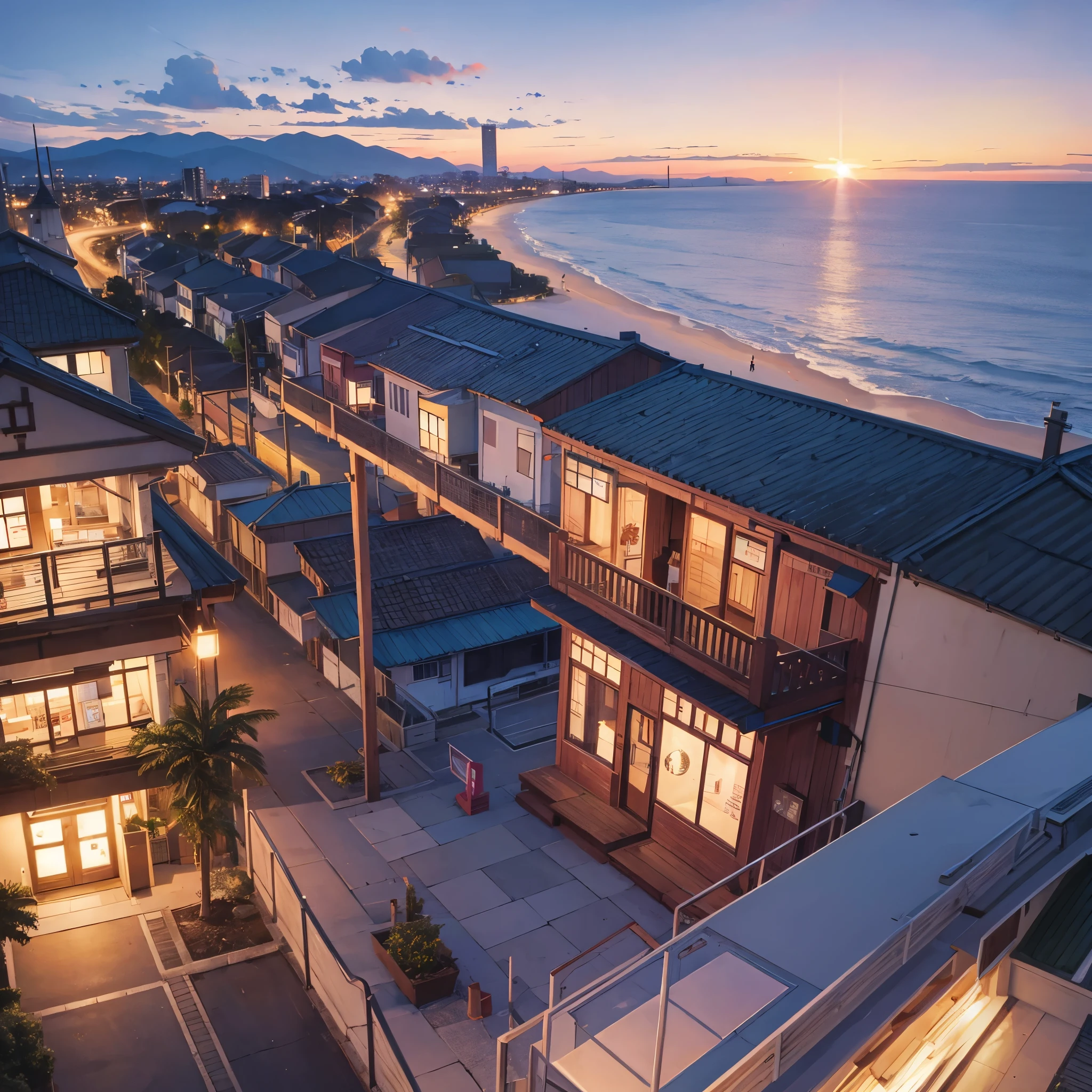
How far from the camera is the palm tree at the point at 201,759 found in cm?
1695

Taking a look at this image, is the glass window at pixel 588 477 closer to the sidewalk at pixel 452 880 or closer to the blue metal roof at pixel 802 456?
the blue metal roof at pixel 802 456

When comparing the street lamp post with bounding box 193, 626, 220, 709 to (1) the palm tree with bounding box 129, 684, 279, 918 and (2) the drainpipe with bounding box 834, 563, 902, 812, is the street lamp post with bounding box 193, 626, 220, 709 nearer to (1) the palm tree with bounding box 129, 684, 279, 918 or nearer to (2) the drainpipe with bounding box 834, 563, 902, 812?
(1) the palm tree with bounding box 129, 684, 279, 918

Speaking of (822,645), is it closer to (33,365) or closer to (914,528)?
(914,528)

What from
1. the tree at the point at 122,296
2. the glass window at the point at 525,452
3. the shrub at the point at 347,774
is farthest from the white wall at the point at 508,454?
the tree at the point at 122,296

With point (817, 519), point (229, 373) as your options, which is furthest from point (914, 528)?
point (229, 373)

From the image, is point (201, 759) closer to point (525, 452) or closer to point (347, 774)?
point (347, 774)

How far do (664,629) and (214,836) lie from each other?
9.20 metres

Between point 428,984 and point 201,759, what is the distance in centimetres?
563

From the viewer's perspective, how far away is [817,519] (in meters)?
15.1

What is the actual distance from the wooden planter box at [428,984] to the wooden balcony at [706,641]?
22.0ft

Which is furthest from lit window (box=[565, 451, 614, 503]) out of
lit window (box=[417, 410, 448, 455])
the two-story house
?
the two-story house

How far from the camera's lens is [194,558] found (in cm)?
1820

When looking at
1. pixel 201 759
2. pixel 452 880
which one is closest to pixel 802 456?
pixel 452 880

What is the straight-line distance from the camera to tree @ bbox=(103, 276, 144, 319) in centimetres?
7031
